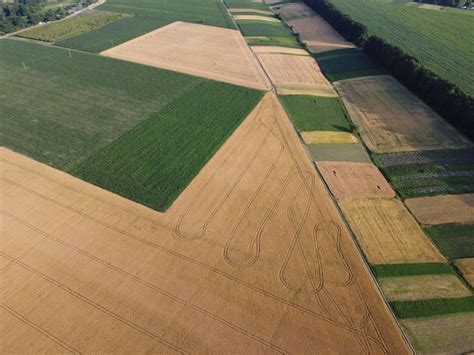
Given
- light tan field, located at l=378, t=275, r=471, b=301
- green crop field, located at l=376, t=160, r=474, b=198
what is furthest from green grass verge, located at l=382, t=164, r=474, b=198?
light tan field, located at l=378, t=275, r=471, b=301

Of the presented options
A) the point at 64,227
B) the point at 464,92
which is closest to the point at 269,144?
the point at 64,227

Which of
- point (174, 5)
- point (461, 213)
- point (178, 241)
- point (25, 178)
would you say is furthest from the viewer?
point (174, 5)

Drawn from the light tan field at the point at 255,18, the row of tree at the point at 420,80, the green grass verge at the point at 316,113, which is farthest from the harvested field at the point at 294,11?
the green grass verge at the point at 316,113

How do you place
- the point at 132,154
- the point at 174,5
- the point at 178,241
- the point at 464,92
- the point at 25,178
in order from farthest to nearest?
the point at 174,5 < the point at 464,92 < the point at 132,154 < the point at 25,178 < the point at 178,241

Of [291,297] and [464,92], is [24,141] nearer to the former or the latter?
[291,297]

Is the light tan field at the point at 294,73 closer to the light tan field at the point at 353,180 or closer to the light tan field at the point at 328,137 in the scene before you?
the light tan field at the point at 328,137

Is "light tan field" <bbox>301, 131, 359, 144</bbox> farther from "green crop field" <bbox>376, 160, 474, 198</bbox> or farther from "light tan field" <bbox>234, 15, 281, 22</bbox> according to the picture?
"light tan field" <bbox>234, 15, 281, 22</bbox>
